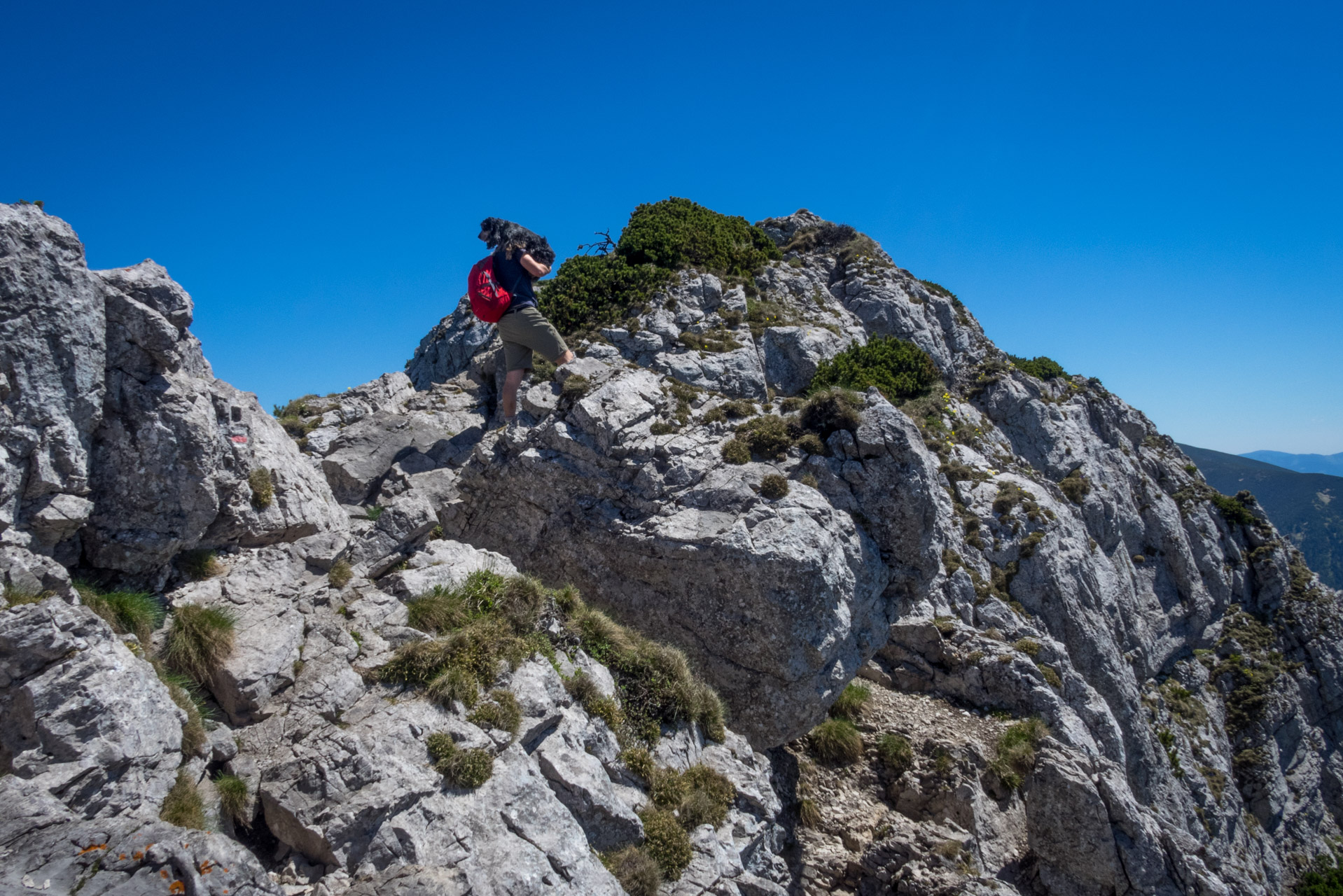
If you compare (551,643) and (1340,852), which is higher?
(551,643)

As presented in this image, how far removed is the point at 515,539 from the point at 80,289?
11010 mm

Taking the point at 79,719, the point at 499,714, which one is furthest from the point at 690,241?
the point at 79,719

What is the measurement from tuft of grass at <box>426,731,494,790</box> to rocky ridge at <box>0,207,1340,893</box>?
0.62 feet

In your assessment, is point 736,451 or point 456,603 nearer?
point 456,603

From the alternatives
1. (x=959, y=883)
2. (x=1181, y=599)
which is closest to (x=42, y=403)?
(x=959, y=883)

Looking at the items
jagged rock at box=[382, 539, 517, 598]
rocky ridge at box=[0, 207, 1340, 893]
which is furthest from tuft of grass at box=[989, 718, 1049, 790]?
jagged rock at box=[382, 539, 517, 598]

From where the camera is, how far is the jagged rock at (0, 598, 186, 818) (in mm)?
7844

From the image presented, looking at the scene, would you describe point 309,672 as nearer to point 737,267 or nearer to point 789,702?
point 789,702

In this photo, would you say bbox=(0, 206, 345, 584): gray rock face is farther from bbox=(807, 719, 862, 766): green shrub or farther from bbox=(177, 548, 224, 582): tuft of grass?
bbox=(807, 719, 862, 766): green shrub

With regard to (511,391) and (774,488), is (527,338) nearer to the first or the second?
(511,391)

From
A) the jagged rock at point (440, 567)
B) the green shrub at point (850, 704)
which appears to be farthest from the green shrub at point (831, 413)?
the jagged rock at point (440, 567)

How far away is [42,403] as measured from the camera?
10.2 meters

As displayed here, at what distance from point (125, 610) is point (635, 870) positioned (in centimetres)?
899

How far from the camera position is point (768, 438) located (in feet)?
63.8
